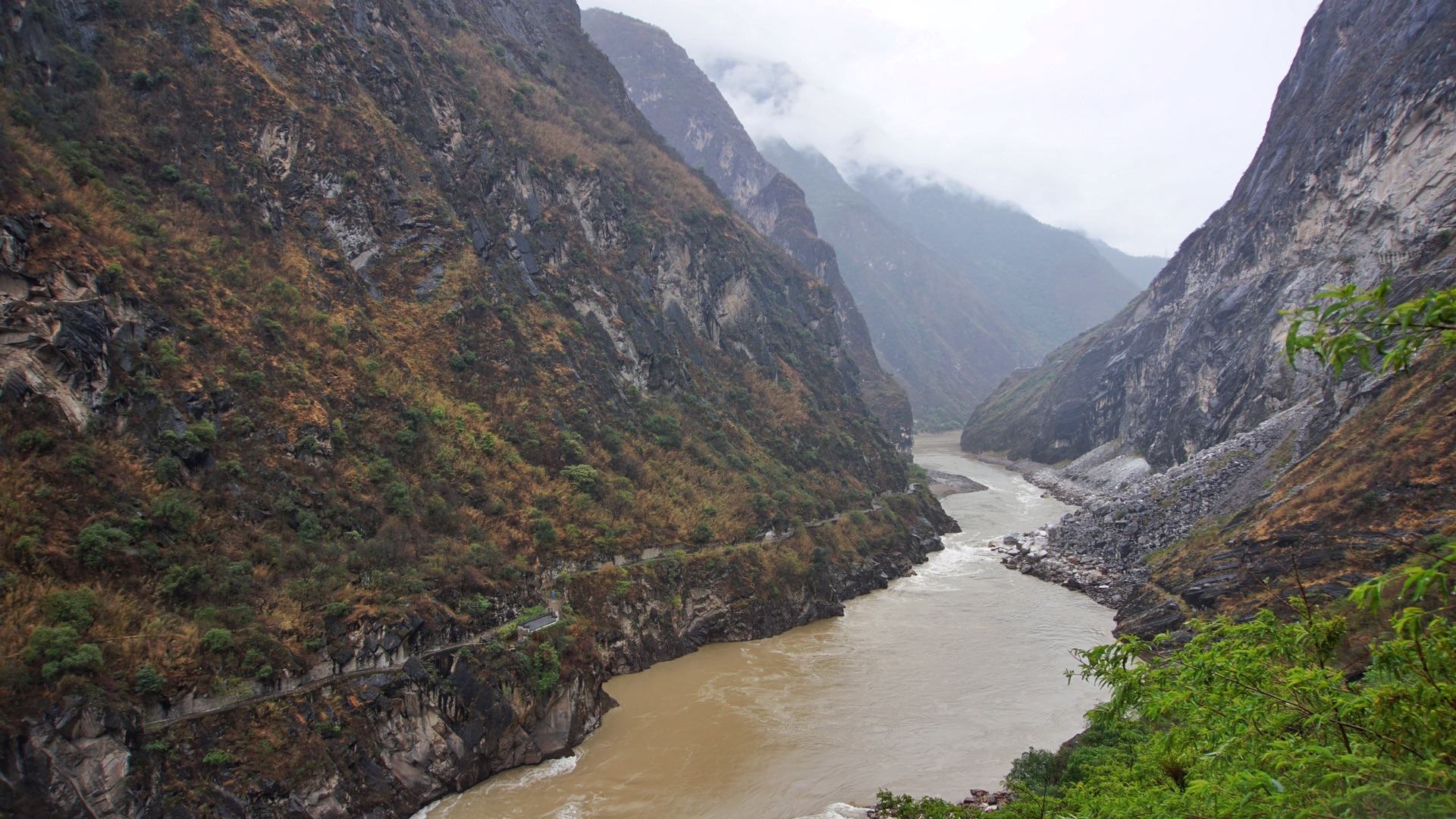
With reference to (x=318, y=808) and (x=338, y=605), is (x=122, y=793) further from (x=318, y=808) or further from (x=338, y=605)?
(x=338, y=605)

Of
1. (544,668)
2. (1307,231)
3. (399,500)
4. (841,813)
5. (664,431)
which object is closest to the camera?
(841,813)

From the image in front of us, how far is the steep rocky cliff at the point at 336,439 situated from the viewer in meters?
16.9

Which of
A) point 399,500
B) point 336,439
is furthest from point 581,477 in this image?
point 336,439

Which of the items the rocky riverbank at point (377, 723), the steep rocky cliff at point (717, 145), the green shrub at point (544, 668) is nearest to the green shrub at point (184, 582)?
the rocky riverbank at point (377, 723)

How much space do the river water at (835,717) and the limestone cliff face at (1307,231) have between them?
21.9 m

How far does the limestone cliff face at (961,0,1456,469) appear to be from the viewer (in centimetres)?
4303

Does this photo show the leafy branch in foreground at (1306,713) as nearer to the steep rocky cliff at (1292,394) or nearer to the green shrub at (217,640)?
the steep rocky cliff at (1292,394)

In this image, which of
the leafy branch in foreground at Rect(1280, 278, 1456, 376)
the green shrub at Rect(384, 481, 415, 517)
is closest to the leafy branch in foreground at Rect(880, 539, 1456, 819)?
the leafy branch in foreground at Rect(1280, 278, 1456, 376)

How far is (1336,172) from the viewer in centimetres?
5178

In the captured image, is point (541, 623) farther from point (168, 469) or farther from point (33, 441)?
point (33, 441)

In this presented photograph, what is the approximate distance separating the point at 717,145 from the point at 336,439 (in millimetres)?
136763

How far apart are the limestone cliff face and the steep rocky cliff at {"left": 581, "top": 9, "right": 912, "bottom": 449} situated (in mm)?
47167

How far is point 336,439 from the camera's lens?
85.9 feet

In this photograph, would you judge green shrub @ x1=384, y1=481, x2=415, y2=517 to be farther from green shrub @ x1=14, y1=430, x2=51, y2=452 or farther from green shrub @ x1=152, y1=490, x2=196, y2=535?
green shrub @ x1=14, y1=430, x2=51, y2=452
